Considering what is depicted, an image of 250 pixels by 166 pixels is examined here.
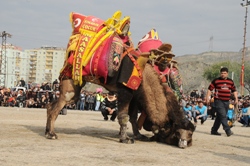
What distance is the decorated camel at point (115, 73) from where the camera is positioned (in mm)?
9922

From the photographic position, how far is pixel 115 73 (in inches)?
395

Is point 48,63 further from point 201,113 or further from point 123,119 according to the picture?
point 123,119

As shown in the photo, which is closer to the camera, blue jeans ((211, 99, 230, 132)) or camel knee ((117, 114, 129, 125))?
camel knee ((117, 114, 129, 125))

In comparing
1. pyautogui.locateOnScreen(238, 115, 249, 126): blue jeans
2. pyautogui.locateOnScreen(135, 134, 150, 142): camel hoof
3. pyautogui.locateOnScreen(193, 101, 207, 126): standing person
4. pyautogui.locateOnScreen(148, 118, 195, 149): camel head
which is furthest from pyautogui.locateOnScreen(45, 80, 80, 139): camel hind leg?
pyautogui.locateOnScreen(238, 115, 249, 126): blue jeans

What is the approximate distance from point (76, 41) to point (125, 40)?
123cm

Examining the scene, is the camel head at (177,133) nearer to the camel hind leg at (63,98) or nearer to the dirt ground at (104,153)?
the dirt ground at (104,153)

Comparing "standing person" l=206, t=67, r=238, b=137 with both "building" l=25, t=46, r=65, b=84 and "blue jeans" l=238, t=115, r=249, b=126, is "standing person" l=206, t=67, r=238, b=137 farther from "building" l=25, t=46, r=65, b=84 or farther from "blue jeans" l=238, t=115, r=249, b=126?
"building" l=25, t=46, r=65, b=84

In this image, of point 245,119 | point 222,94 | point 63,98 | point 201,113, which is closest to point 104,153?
point 63,98

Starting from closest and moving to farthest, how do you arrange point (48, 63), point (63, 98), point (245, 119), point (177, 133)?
point (177, 133), point (63, 98), point (245, 119), point (48, 63)

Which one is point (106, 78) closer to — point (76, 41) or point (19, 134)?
point (76, 41)

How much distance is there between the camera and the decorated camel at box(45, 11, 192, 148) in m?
9.92

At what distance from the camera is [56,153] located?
7.59 metres

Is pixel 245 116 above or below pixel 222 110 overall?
below

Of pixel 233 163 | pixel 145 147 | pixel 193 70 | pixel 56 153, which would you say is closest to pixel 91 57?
pixel 145 147
